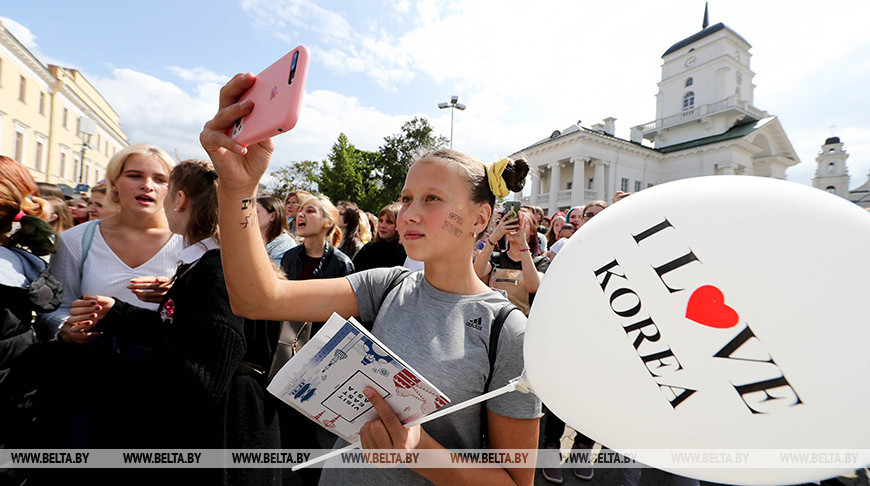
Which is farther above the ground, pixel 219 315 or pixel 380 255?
pixel 380 255

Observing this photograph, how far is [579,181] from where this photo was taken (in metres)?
30.4

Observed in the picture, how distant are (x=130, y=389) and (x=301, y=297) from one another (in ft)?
3.15

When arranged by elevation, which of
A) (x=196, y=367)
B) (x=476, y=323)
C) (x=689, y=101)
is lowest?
(x=196, y=367)

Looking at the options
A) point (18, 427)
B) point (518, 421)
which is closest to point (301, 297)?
point (518, 421)

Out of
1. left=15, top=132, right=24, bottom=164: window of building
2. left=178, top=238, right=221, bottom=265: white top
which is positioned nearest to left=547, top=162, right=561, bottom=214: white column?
left=178, top=238, right=221, bottom=265: white top

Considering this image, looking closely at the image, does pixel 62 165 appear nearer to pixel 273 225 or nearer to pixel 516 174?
pixel 273 225

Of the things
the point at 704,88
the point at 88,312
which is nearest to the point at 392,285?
the point at 88,312

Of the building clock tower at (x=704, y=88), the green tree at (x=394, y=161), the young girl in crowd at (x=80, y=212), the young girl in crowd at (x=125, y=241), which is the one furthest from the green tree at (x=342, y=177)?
the building clock tower at (x=704, y=88)

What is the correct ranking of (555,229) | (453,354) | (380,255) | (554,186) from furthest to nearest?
(554,186) < (555,229) < (380,255) < (453,354)

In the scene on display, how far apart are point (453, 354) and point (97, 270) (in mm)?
2033

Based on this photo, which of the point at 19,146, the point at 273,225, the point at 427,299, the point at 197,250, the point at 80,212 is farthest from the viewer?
the point at 19,146

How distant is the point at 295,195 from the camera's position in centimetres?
505

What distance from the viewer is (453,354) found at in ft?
3.71

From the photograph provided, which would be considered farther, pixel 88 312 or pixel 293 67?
pixel 88 312
